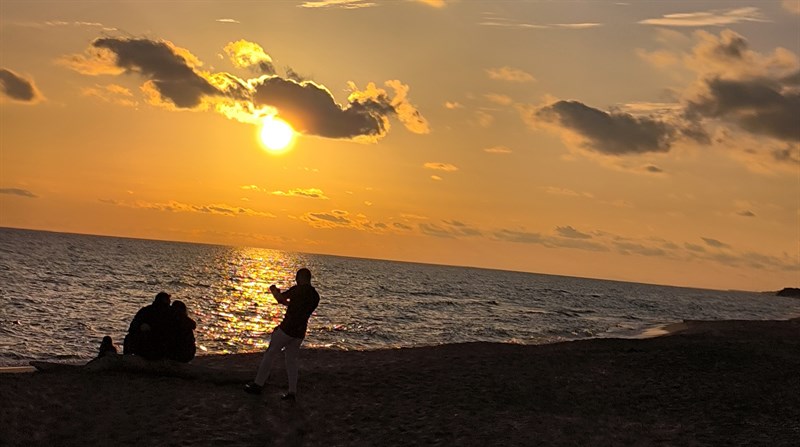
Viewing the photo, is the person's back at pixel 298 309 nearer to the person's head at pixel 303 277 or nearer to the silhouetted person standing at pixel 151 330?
the person's head at pixel 303 277

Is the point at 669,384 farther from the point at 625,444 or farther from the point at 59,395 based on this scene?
the point at 59,395

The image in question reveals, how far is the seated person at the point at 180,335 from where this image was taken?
45.8ft

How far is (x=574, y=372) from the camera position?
1850 cm

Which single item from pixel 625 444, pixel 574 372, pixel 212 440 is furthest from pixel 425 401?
pixel 574 372

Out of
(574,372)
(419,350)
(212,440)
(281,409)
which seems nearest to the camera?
(212,440)

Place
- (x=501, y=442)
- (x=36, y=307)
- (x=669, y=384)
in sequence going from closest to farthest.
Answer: (x=501, y=442)
(x=669, y=384)
(x=36, y=307)

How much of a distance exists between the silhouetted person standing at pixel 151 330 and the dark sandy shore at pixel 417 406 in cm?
54

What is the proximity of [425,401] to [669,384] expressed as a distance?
7031 mm

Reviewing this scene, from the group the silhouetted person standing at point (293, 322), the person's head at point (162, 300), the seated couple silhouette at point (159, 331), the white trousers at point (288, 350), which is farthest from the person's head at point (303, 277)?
the person's head at point (162, 300)

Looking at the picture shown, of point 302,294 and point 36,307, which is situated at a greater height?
point 302,294

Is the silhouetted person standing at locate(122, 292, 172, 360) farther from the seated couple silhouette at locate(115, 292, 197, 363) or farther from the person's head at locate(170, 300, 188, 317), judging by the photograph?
the person's head at locate(170, 300, 188, 317)

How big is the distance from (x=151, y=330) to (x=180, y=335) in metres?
0.62

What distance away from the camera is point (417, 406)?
44.1ft

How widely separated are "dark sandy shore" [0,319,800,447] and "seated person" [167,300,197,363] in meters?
0.65
